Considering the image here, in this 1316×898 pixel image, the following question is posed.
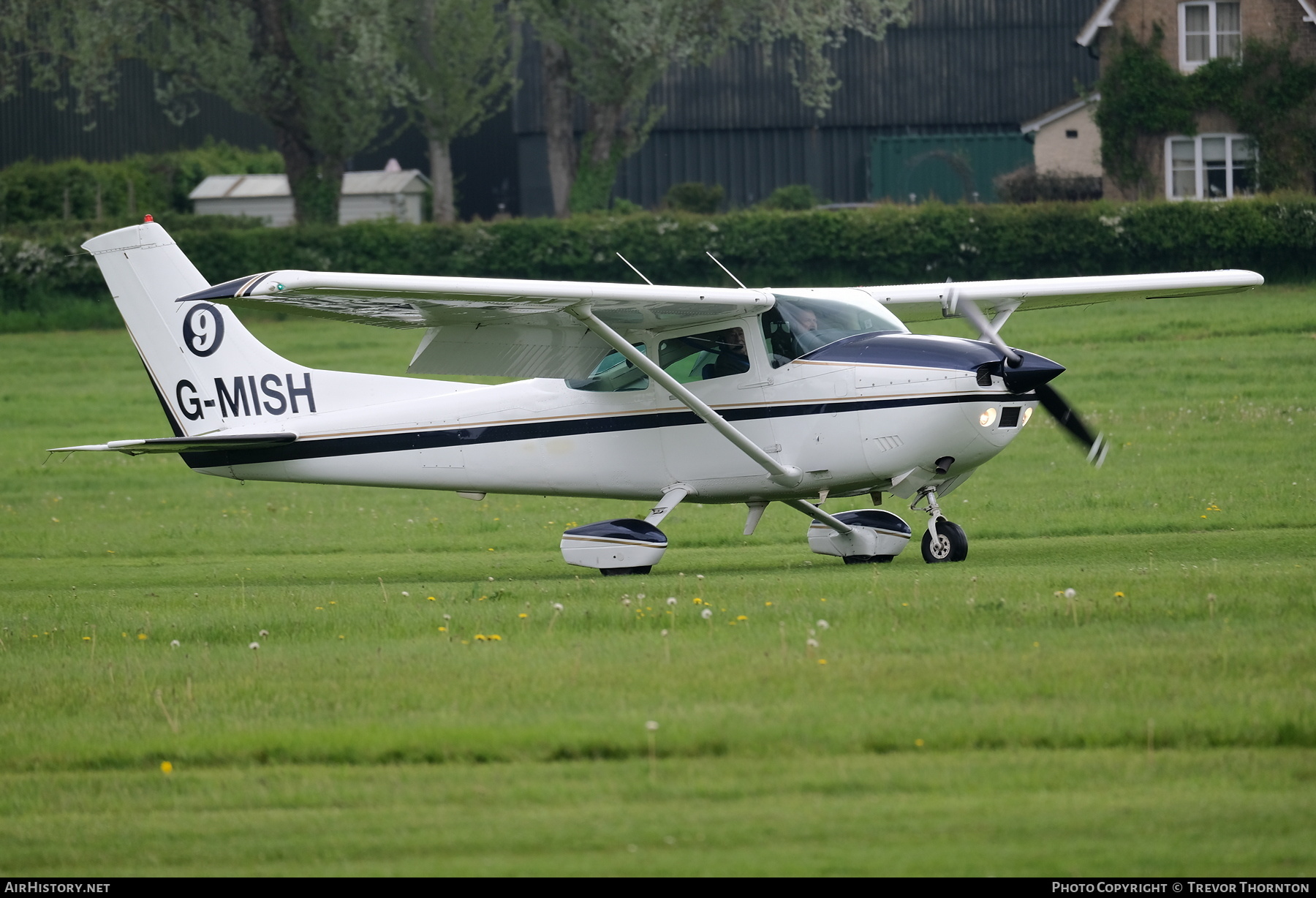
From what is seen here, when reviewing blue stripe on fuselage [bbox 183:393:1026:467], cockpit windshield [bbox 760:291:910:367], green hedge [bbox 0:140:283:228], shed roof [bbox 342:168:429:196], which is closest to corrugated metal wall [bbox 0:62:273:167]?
green hedge [bbox 0:140:283:228]

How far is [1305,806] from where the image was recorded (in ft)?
18.7

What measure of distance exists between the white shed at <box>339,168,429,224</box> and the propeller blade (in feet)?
136

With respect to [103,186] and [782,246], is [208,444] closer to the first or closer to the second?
[782,246]

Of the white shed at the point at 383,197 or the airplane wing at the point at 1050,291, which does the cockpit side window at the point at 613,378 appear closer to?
the airplane wing at the point at 1050,291

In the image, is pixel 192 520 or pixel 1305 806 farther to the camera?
pixel 192 520

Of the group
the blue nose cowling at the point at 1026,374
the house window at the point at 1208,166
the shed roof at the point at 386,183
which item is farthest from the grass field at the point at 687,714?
the shed roof at the point at 386,183

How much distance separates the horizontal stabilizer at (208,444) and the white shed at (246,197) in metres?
39.8

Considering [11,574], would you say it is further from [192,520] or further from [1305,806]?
[1305,806]

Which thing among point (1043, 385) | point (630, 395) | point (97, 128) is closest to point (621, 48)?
point (630, 395)

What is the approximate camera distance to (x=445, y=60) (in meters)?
40.9

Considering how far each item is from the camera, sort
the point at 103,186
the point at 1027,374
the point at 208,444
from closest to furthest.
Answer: the point at 1027,374 → the point at 208,444 → the point at 103,186

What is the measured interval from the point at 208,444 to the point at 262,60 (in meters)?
28.6
